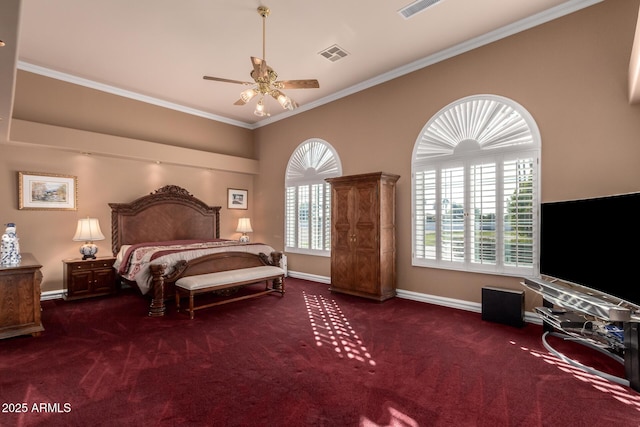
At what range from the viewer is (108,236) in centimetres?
563

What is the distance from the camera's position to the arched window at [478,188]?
12.5 ft

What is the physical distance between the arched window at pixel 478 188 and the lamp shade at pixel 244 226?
4.01 meters

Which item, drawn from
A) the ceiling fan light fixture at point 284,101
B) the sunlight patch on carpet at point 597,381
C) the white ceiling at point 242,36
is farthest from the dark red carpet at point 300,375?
the white ceiling at point 242,36

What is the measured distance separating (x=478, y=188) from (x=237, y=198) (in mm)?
5410

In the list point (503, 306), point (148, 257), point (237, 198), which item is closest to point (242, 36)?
point (148, 257)

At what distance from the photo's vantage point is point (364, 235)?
16.1 feet

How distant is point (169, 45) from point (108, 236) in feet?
11.7

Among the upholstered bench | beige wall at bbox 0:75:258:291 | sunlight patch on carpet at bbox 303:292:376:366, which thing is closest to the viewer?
sunlight patch on carpet at bbox 303:292:376:366

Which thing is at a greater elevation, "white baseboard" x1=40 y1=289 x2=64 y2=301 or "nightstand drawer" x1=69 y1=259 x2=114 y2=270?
"nightstand drawer" x1=69 y1=259 x2=114 y2=270

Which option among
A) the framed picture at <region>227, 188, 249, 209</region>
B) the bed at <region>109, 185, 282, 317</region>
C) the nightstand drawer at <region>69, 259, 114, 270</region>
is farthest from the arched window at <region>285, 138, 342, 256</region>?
the nightstand drawer at <region>69, 259, 114, 270</region>

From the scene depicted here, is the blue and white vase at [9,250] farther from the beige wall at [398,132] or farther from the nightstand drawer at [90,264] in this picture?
the beige wall at [398,132]

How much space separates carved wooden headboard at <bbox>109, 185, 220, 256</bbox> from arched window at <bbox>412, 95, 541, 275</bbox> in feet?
14.9

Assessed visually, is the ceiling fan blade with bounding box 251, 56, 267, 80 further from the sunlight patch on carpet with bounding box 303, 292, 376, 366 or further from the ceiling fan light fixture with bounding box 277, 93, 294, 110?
the sunlight patch on carpet with bounding box 303, 292, 376, 366

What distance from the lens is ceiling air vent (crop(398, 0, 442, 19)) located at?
3455mm
